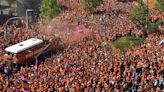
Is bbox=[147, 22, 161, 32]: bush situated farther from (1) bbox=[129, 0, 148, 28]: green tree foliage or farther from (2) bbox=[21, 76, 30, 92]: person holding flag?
(2) bbox=[21, 76, 30, 92]: person holding flag

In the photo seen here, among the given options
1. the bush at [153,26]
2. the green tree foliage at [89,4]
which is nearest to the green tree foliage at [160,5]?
the bush at [153,26]

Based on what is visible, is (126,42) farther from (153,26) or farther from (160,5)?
(160,5)

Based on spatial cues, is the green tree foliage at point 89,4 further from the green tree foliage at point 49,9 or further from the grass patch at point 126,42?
the grass patch at point 126,42

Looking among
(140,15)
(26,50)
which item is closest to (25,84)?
(26,50)

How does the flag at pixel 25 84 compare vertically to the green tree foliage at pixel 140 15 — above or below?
below

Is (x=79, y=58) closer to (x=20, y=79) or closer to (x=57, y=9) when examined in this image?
(x=20, y=79)

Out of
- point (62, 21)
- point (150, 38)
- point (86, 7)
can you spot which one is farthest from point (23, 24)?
point (150, 38)
